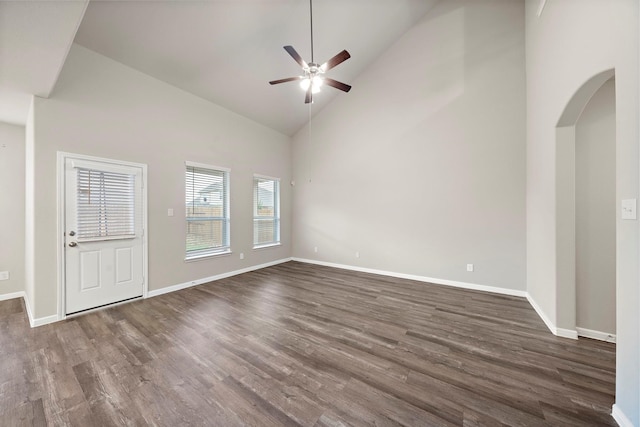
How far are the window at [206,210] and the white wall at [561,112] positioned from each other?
4.90 meters

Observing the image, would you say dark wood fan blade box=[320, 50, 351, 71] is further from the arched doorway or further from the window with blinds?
the window with blinds

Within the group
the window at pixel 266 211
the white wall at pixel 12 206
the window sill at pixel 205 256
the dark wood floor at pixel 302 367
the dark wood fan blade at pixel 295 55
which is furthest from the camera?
the window at pixel 266 211

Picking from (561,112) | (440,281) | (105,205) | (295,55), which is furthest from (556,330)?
(105,205)

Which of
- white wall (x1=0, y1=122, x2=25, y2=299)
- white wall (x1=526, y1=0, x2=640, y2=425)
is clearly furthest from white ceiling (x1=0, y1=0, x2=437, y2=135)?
white wall (x1=526, y1=0, x2=640, y2=425)

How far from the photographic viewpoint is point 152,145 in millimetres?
3566

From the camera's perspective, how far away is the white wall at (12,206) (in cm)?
334

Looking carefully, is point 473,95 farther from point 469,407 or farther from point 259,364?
point 259,364

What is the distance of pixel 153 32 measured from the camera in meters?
2.93

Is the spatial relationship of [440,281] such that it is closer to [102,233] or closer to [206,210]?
[206,210]

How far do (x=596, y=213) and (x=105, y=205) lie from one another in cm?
589

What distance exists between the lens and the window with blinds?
2953 millimetres

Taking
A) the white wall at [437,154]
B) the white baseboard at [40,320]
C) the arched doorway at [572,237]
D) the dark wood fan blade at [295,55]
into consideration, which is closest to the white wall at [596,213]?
the arched doorway at [572,237]

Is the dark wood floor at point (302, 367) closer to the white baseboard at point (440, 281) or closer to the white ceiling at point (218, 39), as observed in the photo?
the white baseboard at point (440, 281)

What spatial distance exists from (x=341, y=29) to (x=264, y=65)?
148cm
